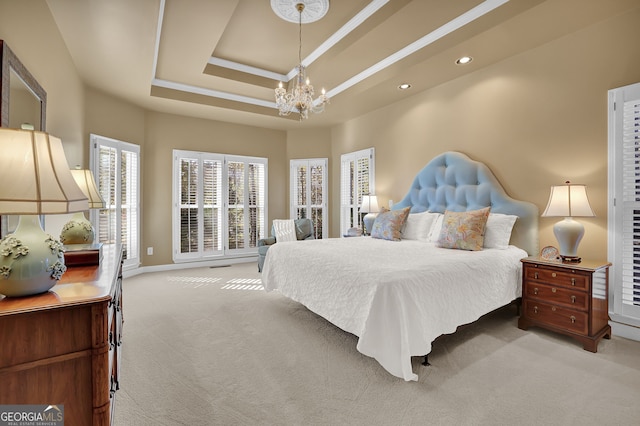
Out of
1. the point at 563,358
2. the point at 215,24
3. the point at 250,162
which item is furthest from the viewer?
the point at 250,162

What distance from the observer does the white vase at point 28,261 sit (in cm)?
109

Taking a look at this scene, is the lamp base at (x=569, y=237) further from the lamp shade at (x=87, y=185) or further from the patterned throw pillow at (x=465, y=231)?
the lamp shade at (x=87, y=185)

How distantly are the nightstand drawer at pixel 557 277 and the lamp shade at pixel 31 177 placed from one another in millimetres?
3403

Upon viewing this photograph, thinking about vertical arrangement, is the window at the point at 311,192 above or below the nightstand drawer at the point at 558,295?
above

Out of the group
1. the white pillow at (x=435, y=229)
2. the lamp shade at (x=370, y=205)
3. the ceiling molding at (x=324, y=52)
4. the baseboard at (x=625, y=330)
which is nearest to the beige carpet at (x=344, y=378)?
the baseboard at (x=625, y=330)

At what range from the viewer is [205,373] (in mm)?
2145

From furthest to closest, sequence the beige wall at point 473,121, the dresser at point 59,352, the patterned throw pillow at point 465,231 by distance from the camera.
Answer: the patterned throw pillow at point 465,231, the beige wall at point 473,121, the dresser at point 59,352

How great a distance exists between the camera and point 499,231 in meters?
3.22

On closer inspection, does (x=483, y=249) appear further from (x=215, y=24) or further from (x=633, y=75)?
(x=215, y=24)

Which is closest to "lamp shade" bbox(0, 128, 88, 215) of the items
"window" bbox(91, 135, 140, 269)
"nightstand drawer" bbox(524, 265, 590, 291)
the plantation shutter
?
"nightstand drawer" bbox(524, 265, 590, 291)

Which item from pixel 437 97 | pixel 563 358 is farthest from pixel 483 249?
pixel 437 97

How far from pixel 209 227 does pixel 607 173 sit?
5761 millimetres

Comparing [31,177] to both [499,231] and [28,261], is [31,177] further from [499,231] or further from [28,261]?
[499,231]

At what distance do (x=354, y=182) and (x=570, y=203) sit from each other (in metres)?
3.60
